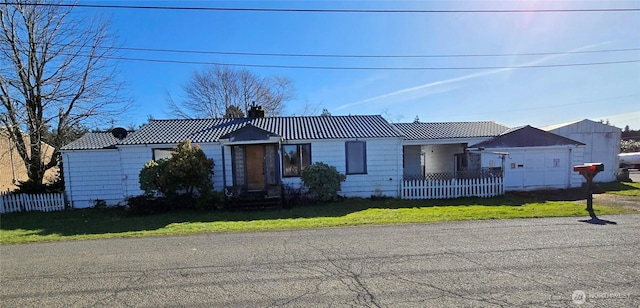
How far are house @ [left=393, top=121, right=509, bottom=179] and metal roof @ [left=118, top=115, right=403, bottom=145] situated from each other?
7.70ft

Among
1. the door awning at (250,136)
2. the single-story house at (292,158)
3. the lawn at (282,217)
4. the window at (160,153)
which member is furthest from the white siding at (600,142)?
the window at (160,153)

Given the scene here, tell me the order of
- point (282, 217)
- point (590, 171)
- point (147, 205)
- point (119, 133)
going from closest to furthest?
point (590, 171)
point (282, 217)
point (147, 205)
point (119, 133)

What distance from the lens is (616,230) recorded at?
6.21m

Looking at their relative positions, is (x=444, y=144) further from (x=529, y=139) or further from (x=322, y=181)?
(x=322, y=181)

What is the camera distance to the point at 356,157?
524 inches

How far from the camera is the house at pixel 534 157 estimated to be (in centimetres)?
1421

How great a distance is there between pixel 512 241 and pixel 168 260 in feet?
20.8

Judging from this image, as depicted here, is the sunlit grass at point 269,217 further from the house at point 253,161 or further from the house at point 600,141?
the house at point 600,141

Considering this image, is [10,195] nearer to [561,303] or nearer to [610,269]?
[561,303]

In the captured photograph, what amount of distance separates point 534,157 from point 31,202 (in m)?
23.3

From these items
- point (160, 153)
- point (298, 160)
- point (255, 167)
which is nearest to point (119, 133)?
point (160, 153)

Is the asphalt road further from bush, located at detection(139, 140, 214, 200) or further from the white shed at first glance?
the white shed

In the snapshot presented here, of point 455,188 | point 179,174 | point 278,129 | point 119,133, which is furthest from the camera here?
point 119,133

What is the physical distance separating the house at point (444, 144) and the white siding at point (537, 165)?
4.36 ft
